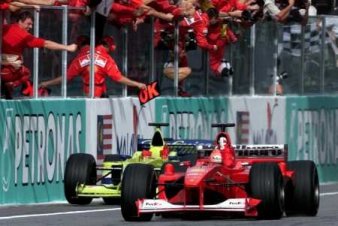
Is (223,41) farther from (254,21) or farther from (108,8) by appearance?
(108,8)

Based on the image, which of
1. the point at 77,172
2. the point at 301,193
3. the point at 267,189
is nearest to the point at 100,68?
the point at 77,172

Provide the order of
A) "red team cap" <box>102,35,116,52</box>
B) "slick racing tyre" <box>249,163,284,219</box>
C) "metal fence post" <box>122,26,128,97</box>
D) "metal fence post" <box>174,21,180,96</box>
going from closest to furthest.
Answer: "slick racing tyre" <box>249,163,284,219</box> < "red team cap" <box>102,35,116,52</box> < "metal fence post" <box>122,26,128,97</box> < "metal fence post" <box>174,21,180,96</box>

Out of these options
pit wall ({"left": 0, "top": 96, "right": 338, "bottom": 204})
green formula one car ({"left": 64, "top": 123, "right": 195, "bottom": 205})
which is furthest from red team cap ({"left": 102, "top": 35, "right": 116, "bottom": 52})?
green formula one car ({"left": 64, "top": 123, "right": 195, "bottom": 205})

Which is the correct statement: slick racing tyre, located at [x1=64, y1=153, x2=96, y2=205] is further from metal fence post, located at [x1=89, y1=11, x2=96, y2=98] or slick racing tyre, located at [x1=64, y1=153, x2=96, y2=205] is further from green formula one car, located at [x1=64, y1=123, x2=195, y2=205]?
metal fence post, located at [x1=89, y1=11, x2=96, y2=98]

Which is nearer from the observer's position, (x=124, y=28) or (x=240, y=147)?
(x=240, y=147)

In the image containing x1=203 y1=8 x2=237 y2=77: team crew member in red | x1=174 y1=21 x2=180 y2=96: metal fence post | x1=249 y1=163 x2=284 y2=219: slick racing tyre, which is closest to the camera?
x1=249 y1=163 x2=284 y2=219: slick racing tyre

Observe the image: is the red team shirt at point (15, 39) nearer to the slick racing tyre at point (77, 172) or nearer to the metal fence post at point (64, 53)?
the metal fence post at point (64, 53)

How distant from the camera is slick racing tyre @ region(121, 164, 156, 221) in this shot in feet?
52.2

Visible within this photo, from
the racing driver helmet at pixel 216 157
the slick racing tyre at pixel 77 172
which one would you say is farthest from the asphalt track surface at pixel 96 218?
the racing driver helmet at pixel 216 157

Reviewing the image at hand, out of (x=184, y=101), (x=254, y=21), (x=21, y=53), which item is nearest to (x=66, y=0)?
(x=21, y=53)

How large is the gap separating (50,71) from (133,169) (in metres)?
4.74

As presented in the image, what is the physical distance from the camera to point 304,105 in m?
27.9

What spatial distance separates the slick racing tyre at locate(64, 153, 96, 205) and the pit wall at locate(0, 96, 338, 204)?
81 cm

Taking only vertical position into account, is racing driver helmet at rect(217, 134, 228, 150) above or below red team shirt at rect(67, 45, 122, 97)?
below
